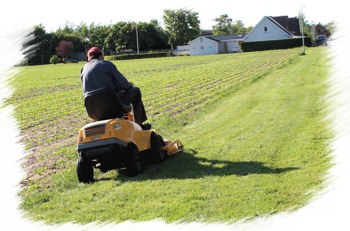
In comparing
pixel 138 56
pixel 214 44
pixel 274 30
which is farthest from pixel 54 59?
pixel 214 44

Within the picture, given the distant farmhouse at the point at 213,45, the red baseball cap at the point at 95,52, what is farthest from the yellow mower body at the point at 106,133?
the distant farmhouse at the point at 213,45

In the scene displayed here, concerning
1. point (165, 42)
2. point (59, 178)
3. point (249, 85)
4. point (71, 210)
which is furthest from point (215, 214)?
point (165, 42)

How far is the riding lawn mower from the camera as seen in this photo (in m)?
7.16

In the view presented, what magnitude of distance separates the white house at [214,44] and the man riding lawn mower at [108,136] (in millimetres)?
89175

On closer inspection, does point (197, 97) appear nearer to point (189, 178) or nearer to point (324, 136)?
point (324, 136)

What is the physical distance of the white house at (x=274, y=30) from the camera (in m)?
69.1

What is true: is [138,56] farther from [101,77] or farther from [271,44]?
[101,77]

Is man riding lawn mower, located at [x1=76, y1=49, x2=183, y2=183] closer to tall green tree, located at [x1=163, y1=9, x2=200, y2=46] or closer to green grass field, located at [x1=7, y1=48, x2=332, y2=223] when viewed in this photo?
green grass field, located at [x1=7, y1=48, x2=332, y2=223]

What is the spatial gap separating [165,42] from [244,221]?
75824 mm

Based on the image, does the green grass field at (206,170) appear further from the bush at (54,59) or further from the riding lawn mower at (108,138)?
the bush at (54,59)

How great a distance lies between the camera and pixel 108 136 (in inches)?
280

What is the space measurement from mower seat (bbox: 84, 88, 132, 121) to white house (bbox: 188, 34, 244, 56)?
89.3 m

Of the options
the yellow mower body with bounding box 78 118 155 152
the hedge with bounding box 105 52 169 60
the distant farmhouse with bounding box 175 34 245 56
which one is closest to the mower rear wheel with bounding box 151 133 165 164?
the yellow mower body with bounding box 78 118 155 152

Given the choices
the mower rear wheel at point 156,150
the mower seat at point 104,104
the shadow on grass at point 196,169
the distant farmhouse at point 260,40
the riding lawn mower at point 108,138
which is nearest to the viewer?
the shadow on grass at point 196,169
